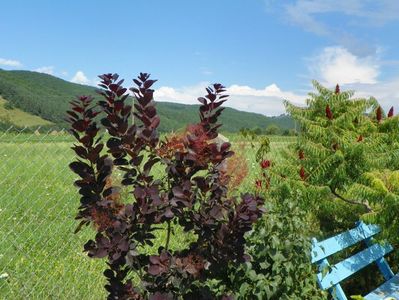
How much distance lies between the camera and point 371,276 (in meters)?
4.91

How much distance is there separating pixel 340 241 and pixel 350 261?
0.28 meters

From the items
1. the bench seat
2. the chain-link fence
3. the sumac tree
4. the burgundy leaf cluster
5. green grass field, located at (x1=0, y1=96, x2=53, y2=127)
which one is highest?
the burgundy leaf cluster

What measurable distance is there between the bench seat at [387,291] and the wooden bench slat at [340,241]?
0.42 m

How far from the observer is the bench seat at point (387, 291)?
148 inches

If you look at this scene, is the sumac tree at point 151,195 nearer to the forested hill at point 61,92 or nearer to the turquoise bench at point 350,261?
the turquoise bench at point 350,261

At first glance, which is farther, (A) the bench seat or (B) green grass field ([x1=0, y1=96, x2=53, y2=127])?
(B) green grass field ([x1=0, y1=96, x2=53, y2=127])

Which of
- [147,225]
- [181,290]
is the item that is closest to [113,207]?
[147,225]

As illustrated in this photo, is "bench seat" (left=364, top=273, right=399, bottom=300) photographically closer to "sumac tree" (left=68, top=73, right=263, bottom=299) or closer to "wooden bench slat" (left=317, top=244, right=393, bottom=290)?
"wooden bench slat" (left=317, top=244, right=393, bottom=290)

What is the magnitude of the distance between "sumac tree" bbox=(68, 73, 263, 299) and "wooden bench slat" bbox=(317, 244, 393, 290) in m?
1.13

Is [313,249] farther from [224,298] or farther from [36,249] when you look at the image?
[36,249]

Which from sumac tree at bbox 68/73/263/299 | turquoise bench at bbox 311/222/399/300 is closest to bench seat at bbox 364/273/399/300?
turquoise bench at bbox 311/222/399/300

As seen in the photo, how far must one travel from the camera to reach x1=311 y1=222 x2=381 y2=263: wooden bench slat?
343 cm

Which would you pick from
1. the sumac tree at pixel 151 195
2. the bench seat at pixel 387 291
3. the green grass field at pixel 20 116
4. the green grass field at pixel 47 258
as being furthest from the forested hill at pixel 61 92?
the sumac tree at pixel 151 195

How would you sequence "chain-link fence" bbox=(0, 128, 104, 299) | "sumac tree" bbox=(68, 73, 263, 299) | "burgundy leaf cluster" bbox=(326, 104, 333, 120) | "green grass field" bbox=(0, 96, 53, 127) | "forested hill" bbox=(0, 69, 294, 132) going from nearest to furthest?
1. "sumac tree" bbox=(68, 73, 263, 299)
2. "chain-link fence" bbox=(0, 128, 104, 299)
3. "burgundy leaf cluster" bbox=(326, 104, 333, 120)
4. "green grass field" bbox=(0, 96, 53, 127)
5. "forested hill" bbox=(0, 69, 294, 132)
